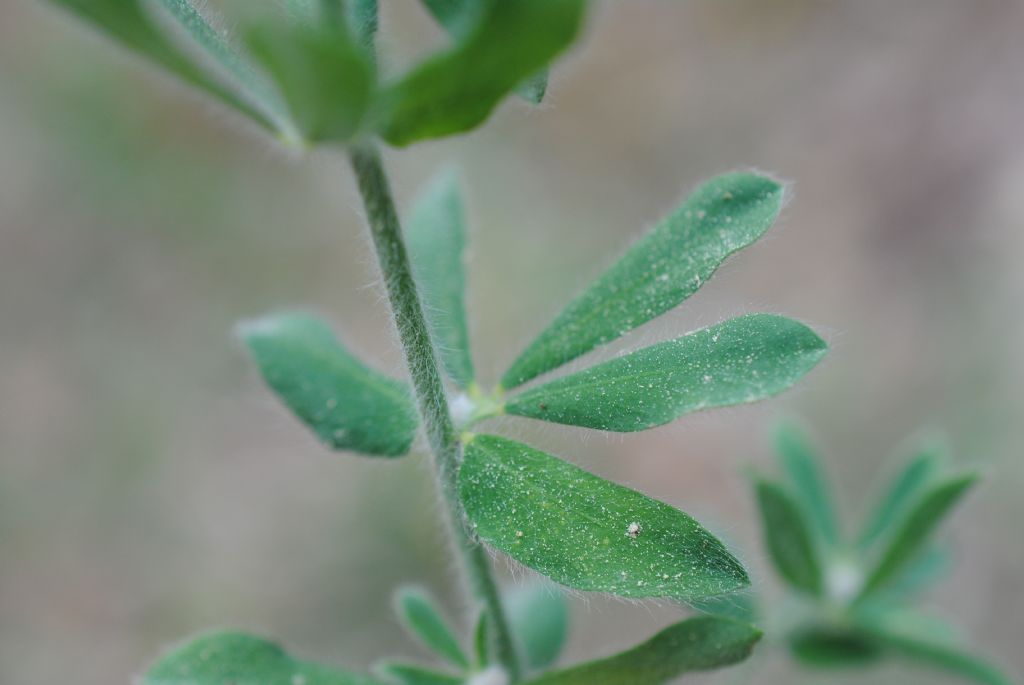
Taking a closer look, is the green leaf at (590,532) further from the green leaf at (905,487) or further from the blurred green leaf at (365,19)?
the green leaf at (905,487)

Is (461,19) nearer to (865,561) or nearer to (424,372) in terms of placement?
(424,372)

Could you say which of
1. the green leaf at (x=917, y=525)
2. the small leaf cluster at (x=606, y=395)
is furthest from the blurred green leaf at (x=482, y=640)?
the green leaf at (x=917, y=525)

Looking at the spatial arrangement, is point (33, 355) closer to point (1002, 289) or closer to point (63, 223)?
point (63, 223)

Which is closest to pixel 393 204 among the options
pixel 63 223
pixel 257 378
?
pixel 257 378

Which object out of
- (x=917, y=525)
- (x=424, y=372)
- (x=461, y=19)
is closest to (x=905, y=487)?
(x=917, y=525)

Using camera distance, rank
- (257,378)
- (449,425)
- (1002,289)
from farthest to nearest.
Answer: (1002,289), (257,378), (449,425)

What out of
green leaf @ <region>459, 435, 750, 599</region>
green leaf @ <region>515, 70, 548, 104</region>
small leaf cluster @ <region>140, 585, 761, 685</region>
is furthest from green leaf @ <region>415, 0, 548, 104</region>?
small leaf cluster @ <region>140, 585, 761, 685</region>
